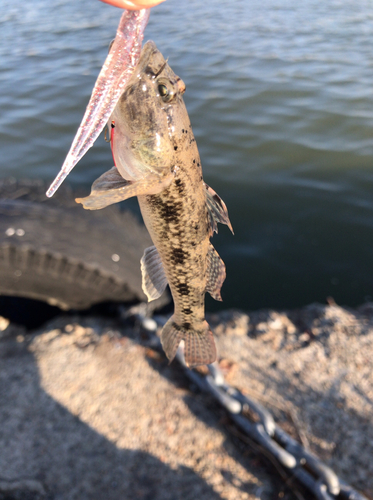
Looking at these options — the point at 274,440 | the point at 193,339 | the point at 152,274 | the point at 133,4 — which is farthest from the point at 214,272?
the point at 274,440

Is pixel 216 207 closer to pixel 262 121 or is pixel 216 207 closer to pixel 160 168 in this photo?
pixel 160 168

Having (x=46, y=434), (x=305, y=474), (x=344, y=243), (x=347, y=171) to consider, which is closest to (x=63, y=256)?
(x=46, y=434)

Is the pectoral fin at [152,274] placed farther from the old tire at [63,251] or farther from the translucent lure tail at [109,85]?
the old tire at [63,251]

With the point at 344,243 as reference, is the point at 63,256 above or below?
above

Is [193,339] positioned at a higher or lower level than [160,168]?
lower

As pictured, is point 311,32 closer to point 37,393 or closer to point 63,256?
point 63,256

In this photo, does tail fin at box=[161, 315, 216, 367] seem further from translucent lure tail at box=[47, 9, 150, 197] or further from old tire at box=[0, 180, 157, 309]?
old tire at box=[0, 180, 157, 309]
